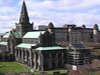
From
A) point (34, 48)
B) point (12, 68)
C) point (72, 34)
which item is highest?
point (72, 34)

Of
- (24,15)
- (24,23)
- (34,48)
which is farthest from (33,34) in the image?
(24,15)

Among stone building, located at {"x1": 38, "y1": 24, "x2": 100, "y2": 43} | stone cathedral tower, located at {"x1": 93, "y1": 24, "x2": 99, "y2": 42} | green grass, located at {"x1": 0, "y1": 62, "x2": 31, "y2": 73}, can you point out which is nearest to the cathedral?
green grass, located at {"x1": 0, "y1": 62, "x2": 31, "y2": 73}

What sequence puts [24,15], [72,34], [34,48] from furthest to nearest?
[72,34], [24,15], [34,48]

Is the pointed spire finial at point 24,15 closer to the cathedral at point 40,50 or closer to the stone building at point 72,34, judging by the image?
the cathedral at point 40,50

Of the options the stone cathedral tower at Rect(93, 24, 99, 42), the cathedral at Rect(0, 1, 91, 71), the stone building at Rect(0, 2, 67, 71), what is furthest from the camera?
the stone cathedral tower at Rect(93, 24, 99, 42)

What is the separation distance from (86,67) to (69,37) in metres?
72.8

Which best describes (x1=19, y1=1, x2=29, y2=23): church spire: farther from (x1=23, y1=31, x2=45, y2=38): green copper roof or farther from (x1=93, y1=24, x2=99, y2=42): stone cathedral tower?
(x1=93, y1=24, x2=99, y2=42): stone cathedral tower

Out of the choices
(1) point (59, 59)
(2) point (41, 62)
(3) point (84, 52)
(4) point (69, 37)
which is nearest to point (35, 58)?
(2) point (41, 62)

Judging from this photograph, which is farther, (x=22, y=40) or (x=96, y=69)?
(x=22, y=40)

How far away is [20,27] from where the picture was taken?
96000 mm

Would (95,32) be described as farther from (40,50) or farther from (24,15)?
(40,50)

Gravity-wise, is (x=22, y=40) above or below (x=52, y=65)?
above

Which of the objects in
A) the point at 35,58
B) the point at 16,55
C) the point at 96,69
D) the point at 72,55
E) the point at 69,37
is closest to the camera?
A: the point at 96,69

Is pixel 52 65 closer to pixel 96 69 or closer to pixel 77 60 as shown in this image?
pixel 77 60
